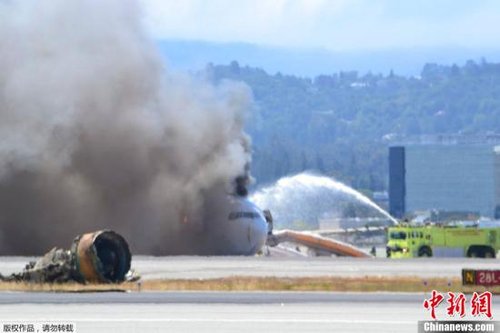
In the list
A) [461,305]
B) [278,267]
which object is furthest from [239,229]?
[461,305]

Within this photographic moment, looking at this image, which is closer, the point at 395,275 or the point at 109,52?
the point at 395,275

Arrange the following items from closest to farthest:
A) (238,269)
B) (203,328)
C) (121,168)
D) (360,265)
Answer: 1. (203,328)
2. (238,269)
3. (360,265)
4. (121,168)

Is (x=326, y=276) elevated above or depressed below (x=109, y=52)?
below

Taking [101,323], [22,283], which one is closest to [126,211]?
[22,283]

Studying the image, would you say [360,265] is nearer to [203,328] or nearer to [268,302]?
[268,302]

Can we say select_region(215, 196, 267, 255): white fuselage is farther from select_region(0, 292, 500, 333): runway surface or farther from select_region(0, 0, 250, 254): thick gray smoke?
select_region(0, 292, 500, 333): runway surface

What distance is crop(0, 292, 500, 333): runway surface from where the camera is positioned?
43.2m

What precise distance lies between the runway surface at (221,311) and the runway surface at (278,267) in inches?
632

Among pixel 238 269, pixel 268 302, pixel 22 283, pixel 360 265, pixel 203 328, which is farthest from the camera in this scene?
pixel 360 265

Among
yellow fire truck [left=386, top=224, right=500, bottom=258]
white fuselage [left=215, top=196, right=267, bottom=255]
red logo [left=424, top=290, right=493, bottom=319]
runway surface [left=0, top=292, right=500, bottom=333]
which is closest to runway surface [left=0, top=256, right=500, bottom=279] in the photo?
runway surface [left=0, top=292, right=500, bottom=333]

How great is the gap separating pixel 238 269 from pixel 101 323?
36.8 m

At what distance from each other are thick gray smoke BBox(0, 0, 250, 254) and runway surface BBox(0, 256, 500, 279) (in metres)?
11.3

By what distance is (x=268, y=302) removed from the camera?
52.3 m

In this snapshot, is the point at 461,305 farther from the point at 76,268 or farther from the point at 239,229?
the point at 239,229
